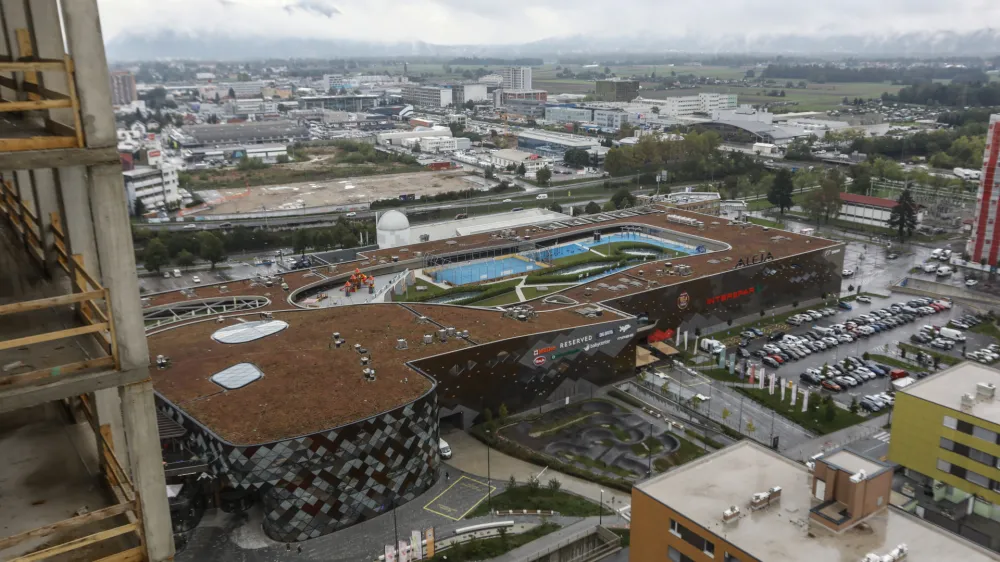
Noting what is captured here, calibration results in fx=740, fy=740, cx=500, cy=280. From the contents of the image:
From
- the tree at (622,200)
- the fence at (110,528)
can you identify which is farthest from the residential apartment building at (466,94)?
the fence at (110,528)

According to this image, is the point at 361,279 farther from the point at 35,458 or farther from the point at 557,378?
the point at 35,458

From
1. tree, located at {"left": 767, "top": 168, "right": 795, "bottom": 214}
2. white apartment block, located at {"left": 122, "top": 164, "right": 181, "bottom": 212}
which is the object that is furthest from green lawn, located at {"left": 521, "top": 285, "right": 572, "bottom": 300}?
white apartment block, located at {"left": 122, "top": 164, "right": 181, "bottom": 212}

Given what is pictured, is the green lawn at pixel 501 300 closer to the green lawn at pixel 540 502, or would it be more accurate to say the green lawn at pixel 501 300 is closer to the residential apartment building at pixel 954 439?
the green lawn at pixel 540 502

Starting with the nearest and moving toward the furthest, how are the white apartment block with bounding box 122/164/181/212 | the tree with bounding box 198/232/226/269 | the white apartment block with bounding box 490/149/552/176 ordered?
the tree with bounding box 198/232/226/269
the white apartment block with bounding box 122/164/181/212
the white apartment block with bounding box 490/149/552/176

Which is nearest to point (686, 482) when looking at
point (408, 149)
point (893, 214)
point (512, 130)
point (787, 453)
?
point (787, 453)

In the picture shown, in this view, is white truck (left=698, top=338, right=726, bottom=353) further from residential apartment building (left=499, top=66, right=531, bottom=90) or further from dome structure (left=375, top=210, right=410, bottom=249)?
residential apartment building (left=499, top=66, right=531, bottom=90)

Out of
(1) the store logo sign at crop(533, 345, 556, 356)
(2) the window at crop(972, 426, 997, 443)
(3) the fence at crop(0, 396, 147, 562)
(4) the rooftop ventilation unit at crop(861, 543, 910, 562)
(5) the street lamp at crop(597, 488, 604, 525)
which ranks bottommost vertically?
(5) the street lamp at crop(597, 488, 604, 525)

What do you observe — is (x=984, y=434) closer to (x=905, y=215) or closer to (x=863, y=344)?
(x=863, y=344)
